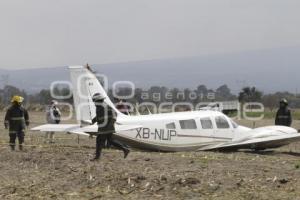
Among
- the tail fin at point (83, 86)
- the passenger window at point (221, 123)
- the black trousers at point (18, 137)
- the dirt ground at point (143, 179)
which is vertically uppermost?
the tail fin at point (83, 86)

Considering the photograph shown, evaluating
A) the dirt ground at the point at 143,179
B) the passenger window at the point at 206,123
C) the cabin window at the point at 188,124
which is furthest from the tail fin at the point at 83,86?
the dirt ground at the point at 143,179

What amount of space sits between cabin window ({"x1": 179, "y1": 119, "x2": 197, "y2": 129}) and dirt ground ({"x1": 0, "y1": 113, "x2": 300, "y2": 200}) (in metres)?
3.53

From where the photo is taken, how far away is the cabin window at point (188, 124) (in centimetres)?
1706

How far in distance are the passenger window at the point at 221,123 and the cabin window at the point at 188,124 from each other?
0.93m

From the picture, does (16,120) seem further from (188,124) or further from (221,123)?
(221,123)

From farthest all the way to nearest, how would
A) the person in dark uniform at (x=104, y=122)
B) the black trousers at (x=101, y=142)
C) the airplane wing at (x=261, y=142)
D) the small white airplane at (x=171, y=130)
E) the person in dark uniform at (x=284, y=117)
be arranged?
the person in dark uniform at (x=284, y=117)
the airplane wing at (x=261, y=142)
the small white airplane at (x=171, y=130)
the person in dark uniform at (x=104, y=122)
the black trousers at (x=101, y=142)

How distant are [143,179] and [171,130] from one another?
6.69 metres

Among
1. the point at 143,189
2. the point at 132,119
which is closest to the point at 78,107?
the point at 132,119

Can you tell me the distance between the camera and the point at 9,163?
1291 centimetres

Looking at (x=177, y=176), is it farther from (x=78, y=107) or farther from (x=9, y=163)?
(x=78, y=107)

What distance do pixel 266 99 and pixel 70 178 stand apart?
72982mm

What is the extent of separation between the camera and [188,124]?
56.4 ft

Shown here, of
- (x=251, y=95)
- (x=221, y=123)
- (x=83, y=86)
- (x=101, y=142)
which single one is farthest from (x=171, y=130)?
(x=251, y=95)

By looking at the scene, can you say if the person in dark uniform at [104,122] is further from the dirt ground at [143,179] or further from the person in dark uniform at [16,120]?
the person in dark uniform at [16,120]
